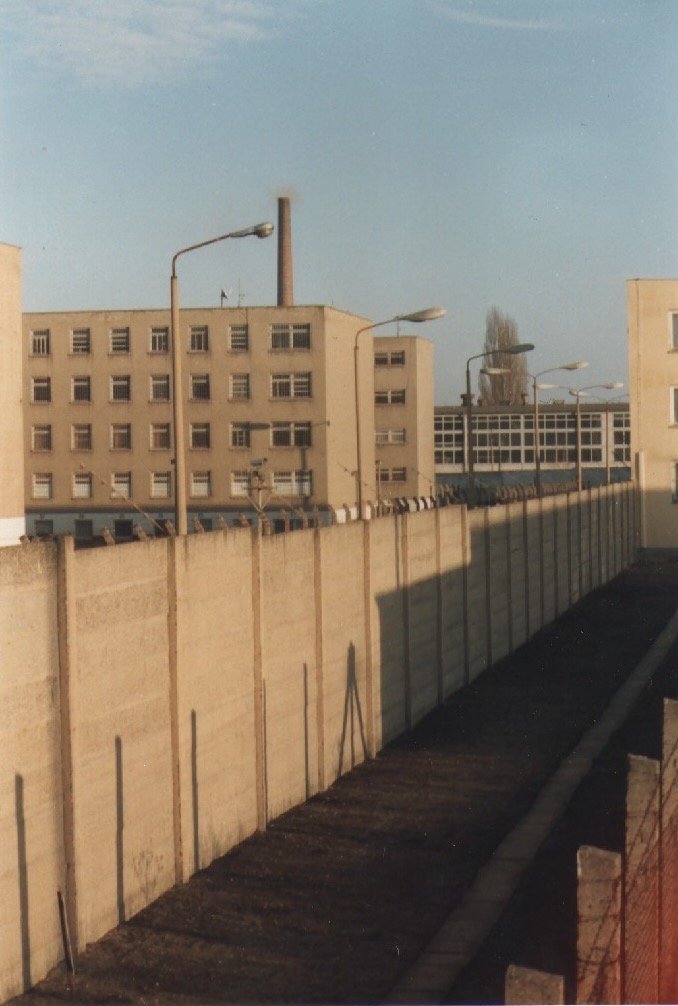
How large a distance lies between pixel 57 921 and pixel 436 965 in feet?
9.28

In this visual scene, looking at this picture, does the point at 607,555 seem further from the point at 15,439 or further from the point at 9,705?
the point at 9,705

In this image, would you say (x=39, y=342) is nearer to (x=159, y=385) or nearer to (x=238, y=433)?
(x=159, y=385)

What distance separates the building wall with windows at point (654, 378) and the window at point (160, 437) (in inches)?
814

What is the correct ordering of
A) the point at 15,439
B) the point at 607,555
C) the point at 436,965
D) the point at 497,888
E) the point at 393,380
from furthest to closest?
the point at 393,380
the point at 607,555
the point at 15,439
the point at 497,888
the point at 436,965

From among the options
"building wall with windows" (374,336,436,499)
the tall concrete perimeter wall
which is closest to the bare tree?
"building wall with windows" (374,336,436,499)

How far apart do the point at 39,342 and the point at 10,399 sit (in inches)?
844

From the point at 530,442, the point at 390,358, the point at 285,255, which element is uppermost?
the point at 285,255

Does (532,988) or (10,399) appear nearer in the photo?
(532,988)

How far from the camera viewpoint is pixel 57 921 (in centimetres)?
1059

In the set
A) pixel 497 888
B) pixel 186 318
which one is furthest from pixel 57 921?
pixel 186 318

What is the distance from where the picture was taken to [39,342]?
2603 inches

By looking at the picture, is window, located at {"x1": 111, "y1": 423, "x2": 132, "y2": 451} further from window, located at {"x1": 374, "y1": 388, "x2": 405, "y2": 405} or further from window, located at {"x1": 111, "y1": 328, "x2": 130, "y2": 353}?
window, located at {"x1": 374, "y1": 388, "x2": 405, "y2": 405}

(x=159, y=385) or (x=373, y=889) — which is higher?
(x=159, y=385)

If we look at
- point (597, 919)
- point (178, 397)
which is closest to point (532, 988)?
point (597, 919)
